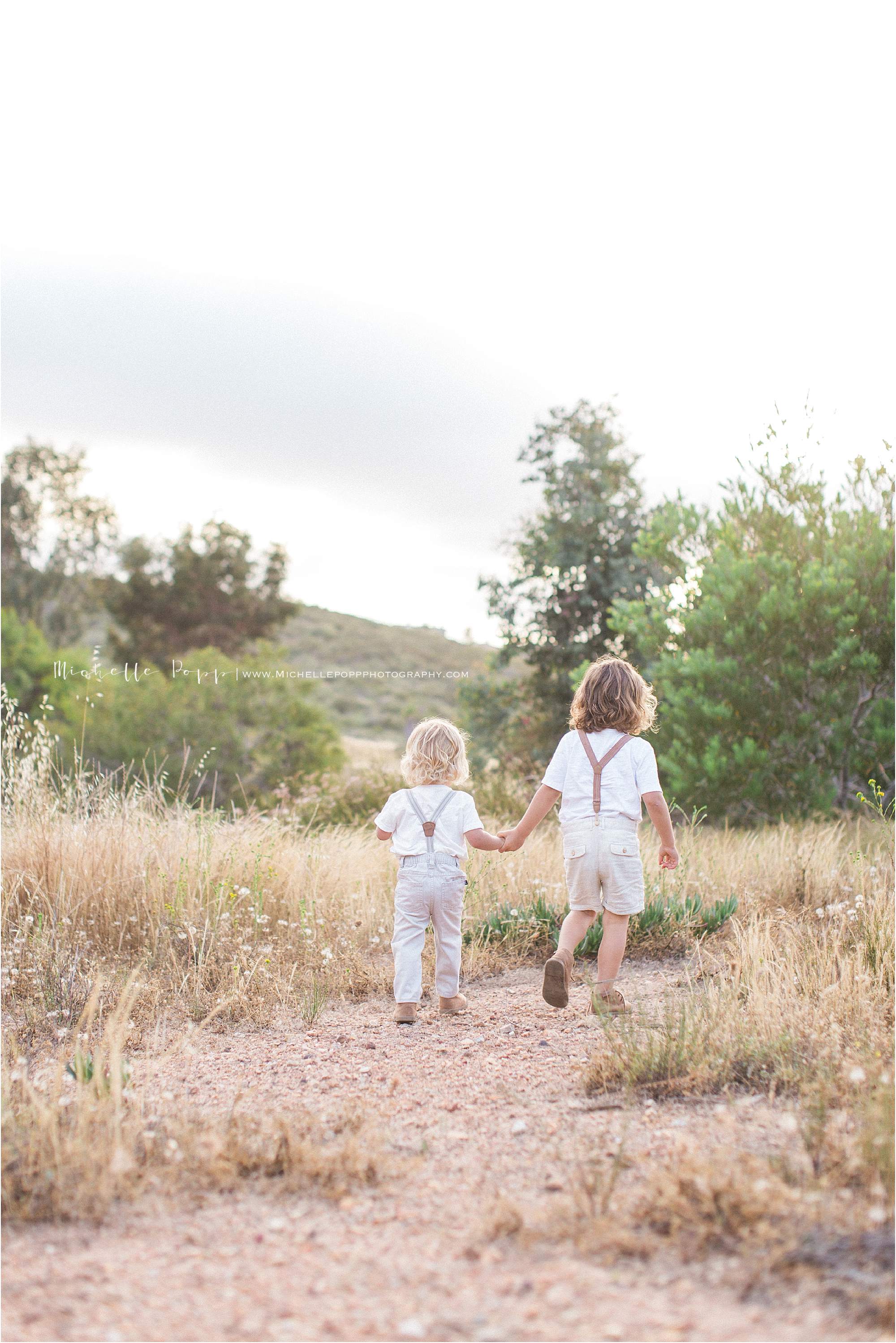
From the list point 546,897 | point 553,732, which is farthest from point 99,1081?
point 553,732

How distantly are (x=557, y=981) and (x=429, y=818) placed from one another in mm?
876

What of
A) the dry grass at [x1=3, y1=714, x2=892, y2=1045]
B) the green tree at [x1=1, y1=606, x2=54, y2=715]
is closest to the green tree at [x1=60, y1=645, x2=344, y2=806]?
the green tree at [x1=1, y1=606, x2=54, y2=715]

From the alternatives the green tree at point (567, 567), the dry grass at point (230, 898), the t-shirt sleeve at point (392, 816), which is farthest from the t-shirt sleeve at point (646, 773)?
the green tree at point (567, 567)

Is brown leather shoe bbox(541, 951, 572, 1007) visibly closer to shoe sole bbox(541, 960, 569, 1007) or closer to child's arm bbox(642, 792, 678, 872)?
shoe sole bbox(541, 960, 569, 1007)

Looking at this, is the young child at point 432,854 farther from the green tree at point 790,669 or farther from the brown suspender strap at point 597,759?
the green tree at point 790,669

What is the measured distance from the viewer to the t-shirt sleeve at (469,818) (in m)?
4.24

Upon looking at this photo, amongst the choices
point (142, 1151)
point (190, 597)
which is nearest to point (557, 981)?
point (142, 1151)

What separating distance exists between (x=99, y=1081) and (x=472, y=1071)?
1.31 metres

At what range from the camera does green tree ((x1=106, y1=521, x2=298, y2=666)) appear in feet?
80.5

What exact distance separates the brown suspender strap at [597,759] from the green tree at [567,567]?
7.45m

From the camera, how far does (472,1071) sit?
3436 mm

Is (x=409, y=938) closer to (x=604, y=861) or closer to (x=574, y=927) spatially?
(x=574, y=927)

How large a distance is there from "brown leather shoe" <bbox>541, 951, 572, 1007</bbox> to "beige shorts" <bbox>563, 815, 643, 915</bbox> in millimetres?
299

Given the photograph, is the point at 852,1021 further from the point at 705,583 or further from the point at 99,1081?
the point at 705,583
